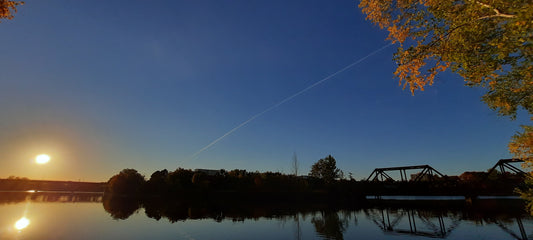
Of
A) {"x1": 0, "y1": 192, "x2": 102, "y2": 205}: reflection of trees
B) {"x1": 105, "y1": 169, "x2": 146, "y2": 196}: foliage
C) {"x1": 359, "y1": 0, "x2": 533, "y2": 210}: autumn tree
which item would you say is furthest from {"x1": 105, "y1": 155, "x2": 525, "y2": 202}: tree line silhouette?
{"x1": 359, "y1": 0, "x2": 533, "y2": 210}: autumn tree

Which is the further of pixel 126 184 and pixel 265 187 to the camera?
pixel 126 184

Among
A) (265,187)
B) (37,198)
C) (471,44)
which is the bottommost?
(37,198)

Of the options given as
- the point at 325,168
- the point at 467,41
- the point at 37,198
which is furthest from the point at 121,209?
the point at 325,168

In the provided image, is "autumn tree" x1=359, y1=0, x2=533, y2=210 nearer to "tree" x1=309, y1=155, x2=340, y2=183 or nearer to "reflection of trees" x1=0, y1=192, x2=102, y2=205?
"reflection of trees" x1=0, y1=192, x2=102, y2=205

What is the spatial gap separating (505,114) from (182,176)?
78602mm

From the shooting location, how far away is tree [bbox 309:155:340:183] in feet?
406

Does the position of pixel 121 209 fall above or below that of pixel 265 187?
below

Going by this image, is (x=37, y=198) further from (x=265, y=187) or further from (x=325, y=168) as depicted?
(x=325, y=168)

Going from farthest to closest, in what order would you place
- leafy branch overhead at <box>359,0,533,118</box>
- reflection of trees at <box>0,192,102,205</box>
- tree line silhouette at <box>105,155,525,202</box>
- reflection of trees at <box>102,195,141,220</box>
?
tree line silhouette at <box>105,155,525,202</box> < reflection of trees at <box>0,192,102,205</box> < reflection of trees at <box>102,195,141,220</box> < leafy branch overhead at <box>359,0,533,118</box>

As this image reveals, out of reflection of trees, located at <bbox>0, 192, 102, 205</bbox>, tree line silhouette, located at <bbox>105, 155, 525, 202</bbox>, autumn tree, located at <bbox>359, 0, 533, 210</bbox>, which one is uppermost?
autumn tree, located at <bbox>359, 0, 533, 210</bbox>

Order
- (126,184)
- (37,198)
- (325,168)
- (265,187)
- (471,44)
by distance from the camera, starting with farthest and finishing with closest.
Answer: (325,168) → (126,184) → (37,198) → (265,187) → (471,44)

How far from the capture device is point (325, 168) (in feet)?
417

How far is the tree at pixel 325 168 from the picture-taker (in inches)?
4869

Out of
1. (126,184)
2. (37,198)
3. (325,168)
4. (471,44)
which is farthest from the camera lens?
(325,168)
